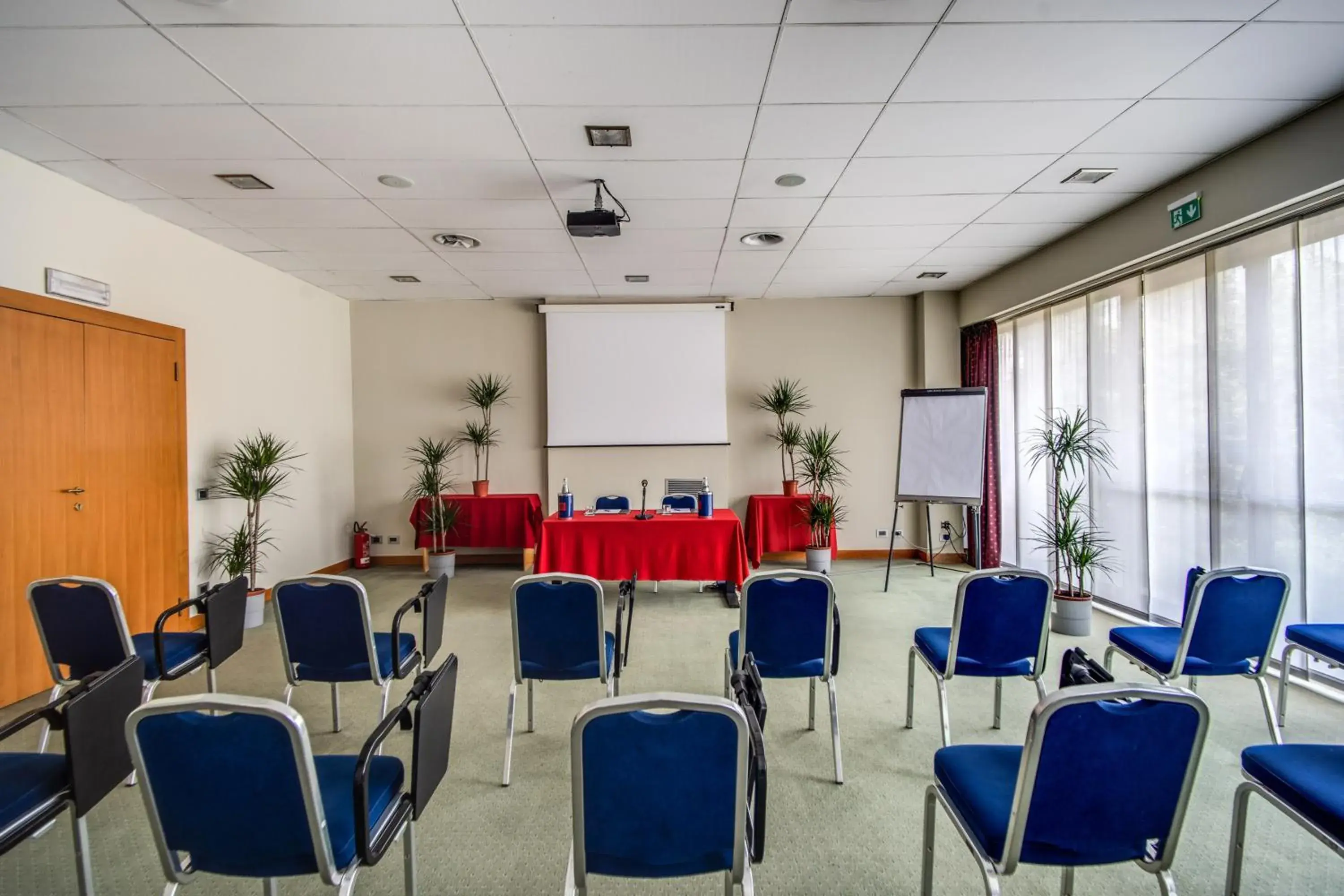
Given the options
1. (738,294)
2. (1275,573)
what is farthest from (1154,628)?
(738,294)

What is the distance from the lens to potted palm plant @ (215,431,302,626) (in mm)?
5098

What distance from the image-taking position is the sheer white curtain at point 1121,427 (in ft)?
15.7

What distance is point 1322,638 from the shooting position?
273 cm

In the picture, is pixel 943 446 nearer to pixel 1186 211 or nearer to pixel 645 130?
pixel 1186 211

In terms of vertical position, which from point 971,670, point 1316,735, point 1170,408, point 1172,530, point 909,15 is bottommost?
point 1316,735

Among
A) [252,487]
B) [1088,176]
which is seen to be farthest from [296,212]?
[1088,176]

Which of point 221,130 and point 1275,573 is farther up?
point 221,130

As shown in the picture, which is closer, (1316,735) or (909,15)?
(909,15)

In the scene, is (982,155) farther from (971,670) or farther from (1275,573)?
(971,670)

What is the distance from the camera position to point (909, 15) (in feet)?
8.00

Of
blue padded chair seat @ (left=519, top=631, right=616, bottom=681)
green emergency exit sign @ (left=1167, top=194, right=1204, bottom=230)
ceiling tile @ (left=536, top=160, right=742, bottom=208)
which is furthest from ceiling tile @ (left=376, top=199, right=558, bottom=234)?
green emergency exit sign @ (left=1167, top=194, right=1204, bottom=230)

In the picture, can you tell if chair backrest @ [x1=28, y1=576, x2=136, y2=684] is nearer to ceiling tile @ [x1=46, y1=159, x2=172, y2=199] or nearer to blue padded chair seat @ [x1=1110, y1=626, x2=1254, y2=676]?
ceiling tile @ [x1=46, y1=159, x2=172, y2=199]

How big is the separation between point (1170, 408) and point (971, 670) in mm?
3229

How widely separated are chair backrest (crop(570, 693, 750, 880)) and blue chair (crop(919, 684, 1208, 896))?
66 cm
